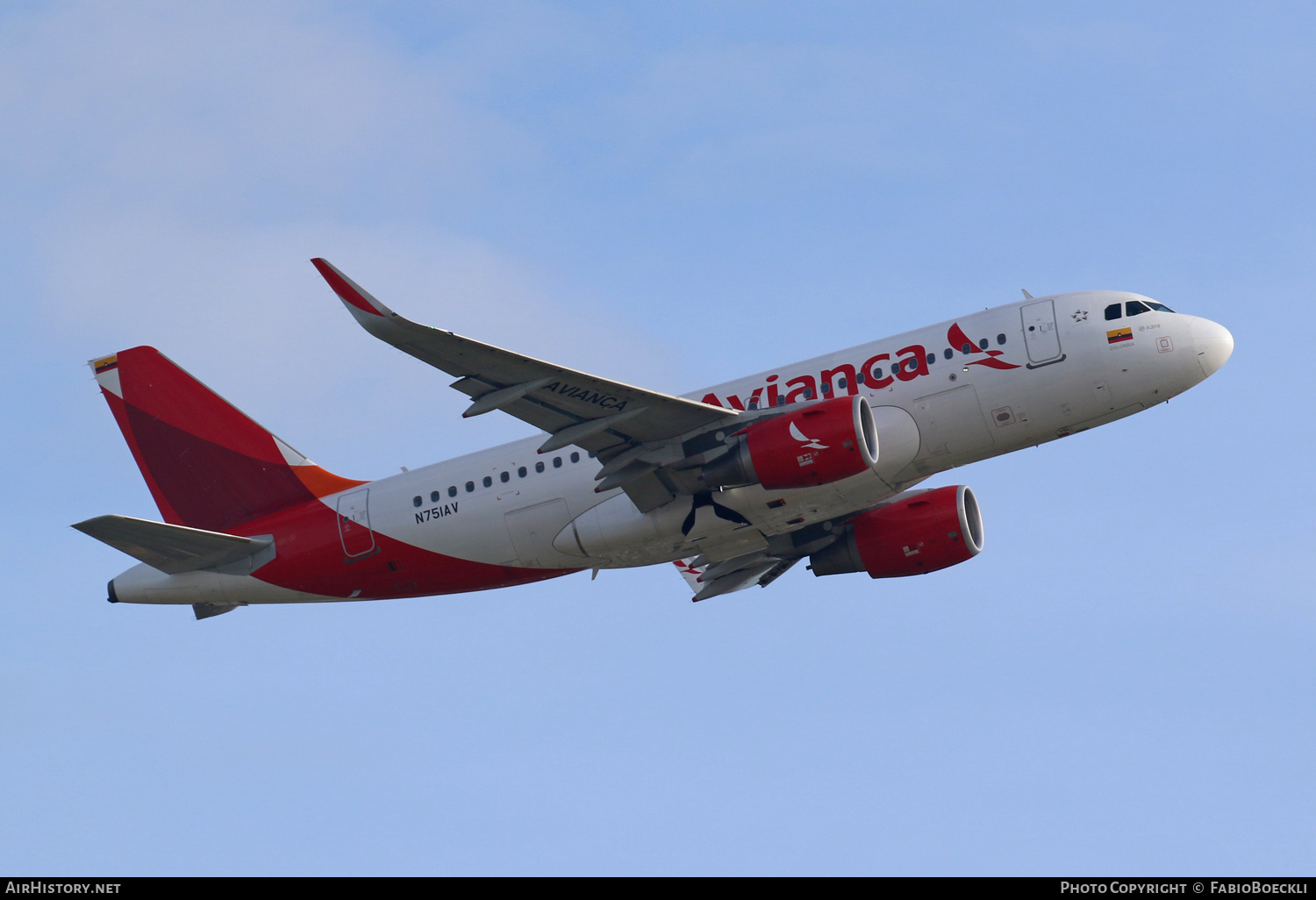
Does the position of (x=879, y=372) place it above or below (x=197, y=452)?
below

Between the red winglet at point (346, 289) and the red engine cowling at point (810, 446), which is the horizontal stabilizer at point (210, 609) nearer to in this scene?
the red winglet at point (346, 289)

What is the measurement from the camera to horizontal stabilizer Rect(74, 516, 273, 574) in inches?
1414

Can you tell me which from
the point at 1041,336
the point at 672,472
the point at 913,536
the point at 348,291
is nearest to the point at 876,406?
the point at 1041,336

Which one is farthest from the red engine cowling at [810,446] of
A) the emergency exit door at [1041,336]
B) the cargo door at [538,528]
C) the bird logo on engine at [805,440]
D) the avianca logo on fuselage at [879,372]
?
the cargo door at [538,528]

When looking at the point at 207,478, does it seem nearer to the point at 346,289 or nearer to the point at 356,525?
the point at 356,525

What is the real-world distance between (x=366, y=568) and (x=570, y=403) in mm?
8976

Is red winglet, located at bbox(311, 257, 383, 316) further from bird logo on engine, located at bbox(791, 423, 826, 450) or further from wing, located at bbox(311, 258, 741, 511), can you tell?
bird logo on engine, located at bbox(791, 423, 826, 450)

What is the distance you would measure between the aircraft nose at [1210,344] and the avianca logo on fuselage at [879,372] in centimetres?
445

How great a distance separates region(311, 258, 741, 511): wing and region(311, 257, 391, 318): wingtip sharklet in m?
0.02

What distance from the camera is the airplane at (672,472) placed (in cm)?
3306

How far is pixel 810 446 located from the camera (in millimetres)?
32656

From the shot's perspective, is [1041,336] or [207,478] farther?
[207,478]

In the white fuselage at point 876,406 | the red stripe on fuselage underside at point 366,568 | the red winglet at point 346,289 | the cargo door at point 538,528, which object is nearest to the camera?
the red winglet at point 346,289

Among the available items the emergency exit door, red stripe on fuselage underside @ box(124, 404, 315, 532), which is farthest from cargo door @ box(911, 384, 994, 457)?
red stripe on fuselage underside @ box(124, 404, 315, 532)
